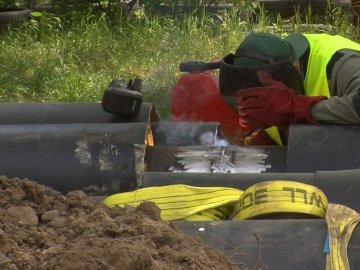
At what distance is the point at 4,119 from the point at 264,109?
1.09 m

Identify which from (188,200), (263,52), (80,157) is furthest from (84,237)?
(263,52)

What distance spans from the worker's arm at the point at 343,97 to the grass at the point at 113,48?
9.45 feet

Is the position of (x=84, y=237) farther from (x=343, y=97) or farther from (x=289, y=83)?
(x=289, y=83)

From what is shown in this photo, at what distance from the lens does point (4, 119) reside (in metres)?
3.74

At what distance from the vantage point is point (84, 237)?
196 cm

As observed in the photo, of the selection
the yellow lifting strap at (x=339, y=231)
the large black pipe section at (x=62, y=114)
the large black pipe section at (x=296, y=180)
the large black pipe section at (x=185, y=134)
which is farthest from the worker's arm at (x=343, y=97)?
the yellow lifting strap at (x=339, y=231)

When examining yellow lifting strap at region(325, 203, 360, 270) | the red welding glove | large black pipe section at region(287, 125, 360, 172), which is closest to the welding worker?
the red welding glove

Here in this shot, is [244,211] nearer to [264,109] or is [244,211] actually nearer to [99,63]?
[264,109]

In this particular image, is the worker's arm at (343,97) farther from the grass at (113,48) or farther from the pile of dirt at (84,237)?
the grass at (113,48)

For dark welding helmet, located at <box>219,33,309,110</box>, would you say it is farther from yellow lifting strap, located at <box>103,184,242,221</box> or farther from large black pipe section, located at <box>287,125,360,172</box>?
yellow lifting strap, located at <box>103,184,242,221</box>

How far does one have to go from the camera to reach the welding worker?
136 inches

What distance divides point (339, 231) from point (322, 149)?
94 cm

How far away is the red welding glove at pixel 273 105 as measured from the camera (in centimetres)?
349

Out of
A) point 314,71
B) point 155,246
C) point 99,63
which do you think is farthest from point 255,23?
point 155,246
